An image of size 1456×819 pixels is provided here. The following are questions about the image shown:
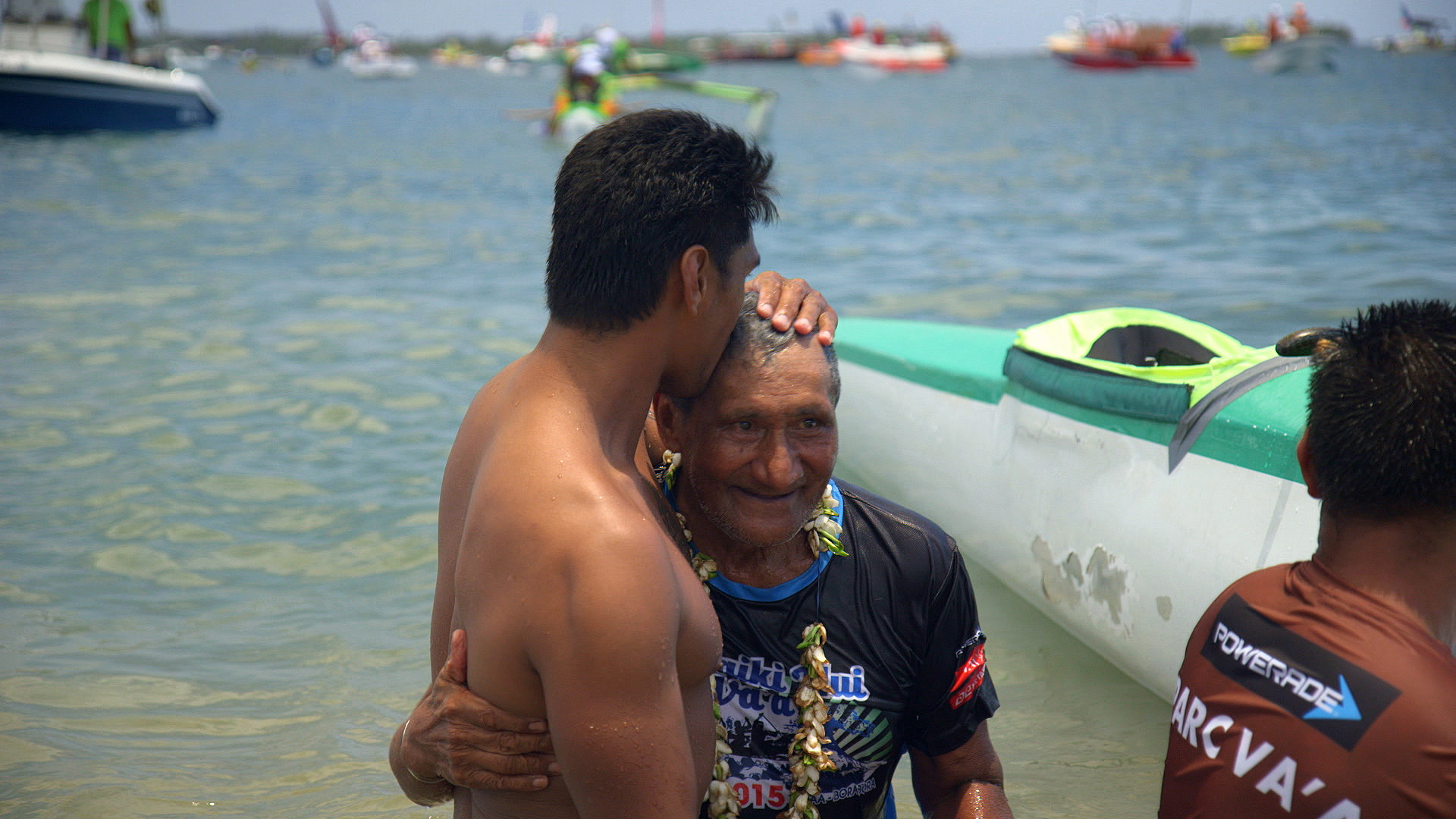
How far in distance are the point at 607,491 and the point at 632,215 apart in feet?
1.36

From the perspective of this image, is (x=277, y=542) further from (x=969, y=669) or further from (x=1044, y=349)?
(x=969, y=669)

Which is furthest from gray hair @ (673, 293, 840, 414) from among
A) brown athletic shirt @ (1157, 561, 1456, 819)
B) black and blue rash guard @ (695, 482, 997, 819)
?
brown athletic shirt @ (1157, 561, 1456, 819)

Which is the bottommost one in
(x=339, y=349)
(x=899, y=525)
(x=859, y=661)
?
(x=339, y=349)

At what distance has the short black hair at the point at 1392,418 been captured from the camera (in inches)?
63.2

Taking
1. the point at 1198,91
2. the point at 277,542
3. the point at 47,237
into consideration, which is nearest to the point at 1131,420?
the point at 277,542

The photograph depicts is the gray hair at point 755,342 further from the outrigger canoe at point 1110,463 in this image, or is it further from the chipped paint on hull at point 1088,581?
the chipped paint on hull at point 1088,581

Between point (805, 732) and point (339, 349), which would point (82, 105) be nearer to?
point (339, 349)

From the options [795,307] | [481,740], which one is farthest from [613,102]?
[481,740]

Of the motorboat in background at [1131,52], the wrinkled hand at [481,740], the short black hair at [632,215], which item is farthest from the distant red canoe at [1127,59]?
the wrinkled hand at [481,740]

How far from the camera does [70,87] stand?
72.8ft

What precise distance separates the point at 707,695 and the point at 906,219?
13.8 metres

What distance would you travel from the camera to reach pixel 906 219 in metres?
15.1

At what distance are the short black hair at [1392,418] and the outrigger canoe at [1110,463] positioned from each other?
1.74 m

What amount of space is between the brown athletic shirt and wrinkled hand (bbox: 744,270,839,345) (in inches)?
32.6
